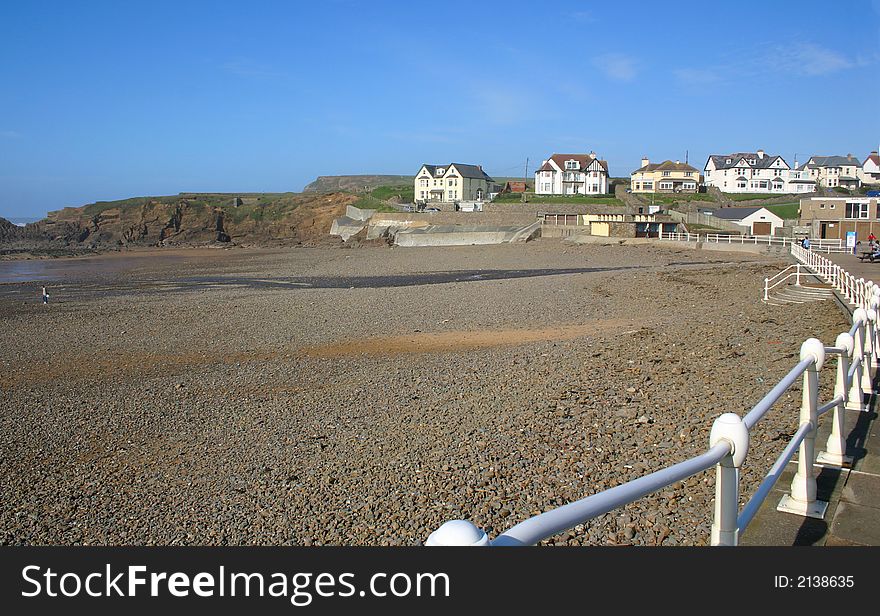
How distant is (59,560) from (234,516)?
477 cm

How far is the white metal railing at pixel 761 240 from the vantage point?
36.6m

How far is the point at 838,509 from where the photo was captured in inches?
158

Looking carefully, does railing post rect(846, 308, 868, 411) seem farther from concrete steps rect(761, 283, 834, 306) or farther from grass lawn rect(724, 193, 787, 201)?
grass lawn rect(724, 193, 787, 201)

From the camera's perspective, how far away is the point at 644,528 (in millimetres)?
5867

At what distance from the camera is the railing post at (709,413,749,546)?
2.73m

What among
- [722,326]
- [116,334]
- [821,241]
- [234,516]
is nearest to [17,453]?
[234,516]

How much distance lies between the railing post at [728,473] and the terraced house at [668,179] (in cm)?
9062

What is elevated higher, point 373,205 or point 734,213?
point 373,205

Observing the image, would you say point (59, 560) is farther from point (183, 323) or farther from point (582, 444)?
point (183, 323)

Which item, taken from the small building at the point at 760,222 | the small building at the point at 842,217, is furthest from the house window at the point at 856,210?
the small building at the point at 760,222

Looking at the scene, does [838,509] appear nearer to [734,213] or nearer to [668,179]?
[734,213]

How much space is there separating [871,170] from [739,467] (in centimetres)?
11730

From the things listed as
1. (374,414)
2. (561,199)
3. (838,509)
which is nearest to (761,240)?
(561,199)

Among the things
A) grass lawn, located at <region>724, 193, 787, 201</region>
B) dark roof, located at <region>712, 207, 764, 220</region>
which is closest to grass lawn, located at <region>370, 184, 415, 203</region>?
grass lawn, located at <region>724, 193, 787, 201</region>
